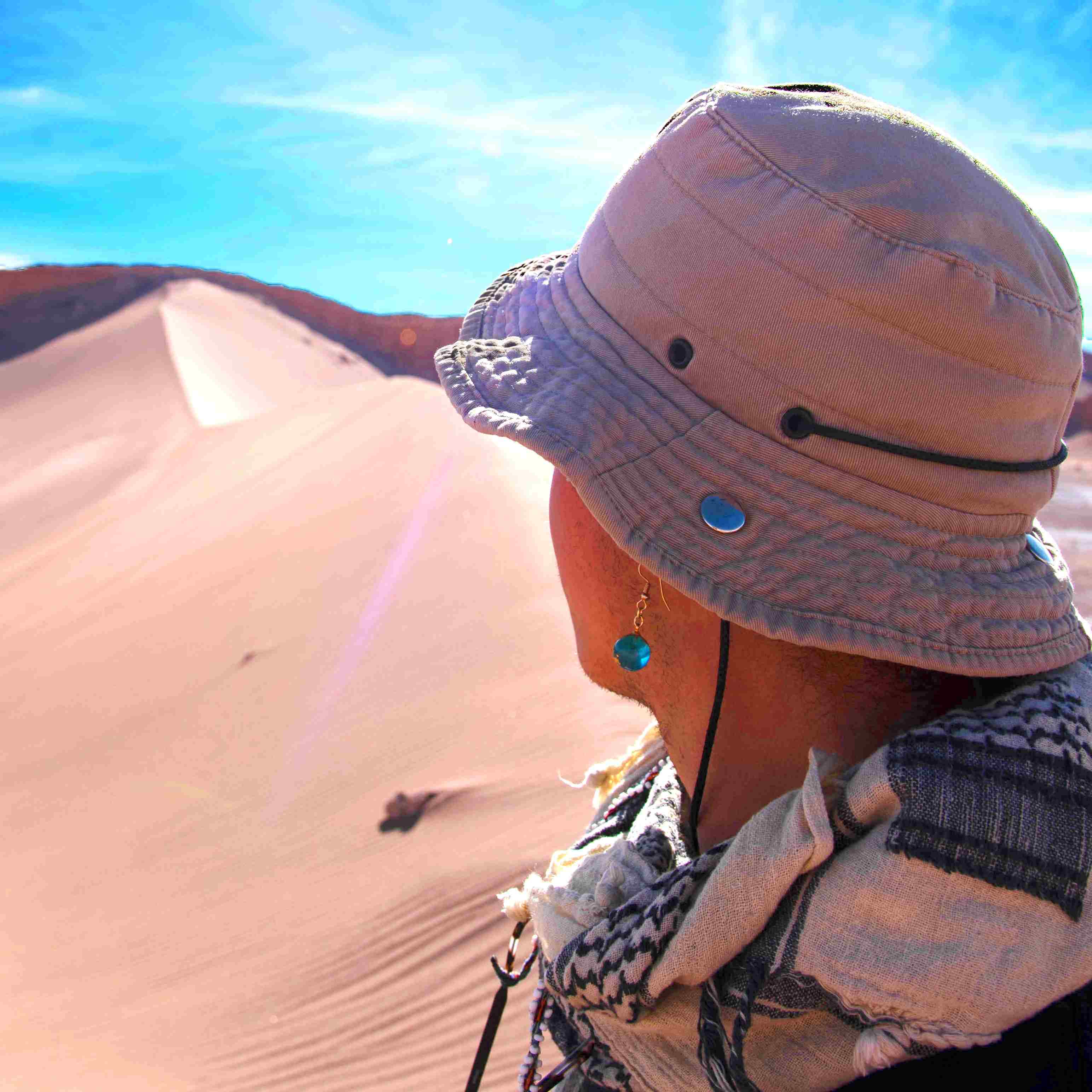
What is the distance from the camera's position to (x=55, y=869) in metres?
5.20

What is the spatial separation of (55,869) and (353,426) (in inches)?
434

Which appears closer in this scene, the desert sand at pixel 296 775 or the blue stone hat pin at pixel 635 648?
the blue stone hat pin at pixel 635 648

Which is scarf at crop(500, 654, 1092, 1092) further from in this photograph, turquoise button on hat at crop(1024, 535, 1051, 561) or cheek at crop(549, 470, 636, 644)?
cheek at crop(549, 470, 636, 644)

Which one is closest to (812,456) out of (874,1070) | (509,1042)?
(874,1070)

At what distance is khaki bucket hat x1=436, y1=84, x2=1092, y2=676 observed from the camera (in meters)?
0.99

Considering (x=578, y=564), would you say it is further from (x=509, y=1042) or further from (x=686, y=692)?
(x=509, y=1042)

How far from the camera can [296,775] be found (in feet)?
18.1

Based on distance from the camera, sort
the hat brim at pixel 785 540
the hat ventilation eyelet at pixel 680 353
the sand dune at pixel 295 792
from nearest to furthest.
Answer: the hat brim at pixel 785 540, the hat ventilation eyelet at pixel 680 353, the sand dune at pixel 295 792

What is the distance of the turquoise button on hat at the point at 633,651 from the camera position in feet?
4.05

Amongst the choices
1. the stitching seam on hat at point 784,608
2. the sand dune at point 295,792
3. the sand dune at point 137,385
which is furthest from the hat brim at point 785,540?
the sand dune at point 137,385

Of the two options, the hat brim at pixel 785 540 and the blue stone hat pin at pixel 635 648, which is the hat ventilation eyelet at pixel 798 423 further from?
the blue stone hat pin at pixel 635 648

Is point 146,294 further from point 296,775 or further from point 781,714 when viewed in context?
point 781,714

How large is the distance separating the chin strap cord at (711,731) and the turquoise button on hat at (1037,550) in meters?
0.36

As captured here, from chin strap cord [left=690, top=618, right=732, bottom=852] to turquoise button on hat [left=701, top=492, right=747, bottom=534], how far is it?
0.10 meters
